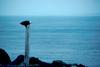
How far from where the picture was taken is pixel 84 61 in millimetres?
41688

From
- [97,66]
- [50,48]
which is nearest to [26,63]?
[97,66]

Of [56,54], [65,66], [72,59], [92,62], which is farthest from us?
[56,54]

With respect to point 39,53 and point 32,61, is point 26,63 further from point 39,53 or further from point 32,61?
point 39,53

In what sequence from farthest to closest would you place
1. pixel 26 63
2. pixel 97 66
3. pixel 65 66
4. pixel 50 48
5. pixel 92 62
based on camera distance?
pixel 50 48 < pixel 92 62 < pixel 97 66 < pixel 65 66 < pixel 26 63

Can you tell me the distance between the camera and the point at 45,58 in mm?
44156

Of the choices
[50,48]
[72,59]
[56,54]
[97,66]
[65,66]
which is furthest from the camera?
[50,48]

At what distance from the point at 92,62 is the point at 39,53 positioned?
407 inches

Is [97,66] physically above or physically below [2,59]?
below

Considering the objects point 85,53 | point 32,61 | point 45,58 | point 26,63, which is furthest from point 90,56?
point 26,63

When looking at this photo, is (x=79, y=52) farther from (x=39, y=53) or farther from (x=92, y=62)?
(x=92, y=62)

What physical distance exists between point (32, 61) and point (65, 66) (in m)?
2.05

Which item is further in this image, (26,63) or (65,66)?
(65,66)

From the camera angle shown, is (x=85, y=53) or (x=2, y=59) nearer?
(x=2, y=59)

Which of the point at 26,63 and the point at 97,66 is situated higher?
the point at 26,63
